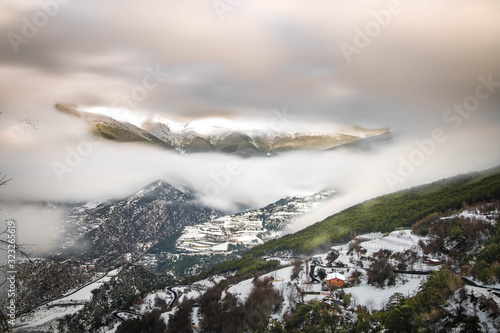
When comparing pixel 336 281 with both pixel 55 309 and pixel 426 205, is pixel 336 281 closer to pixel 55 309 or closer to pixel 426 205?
pixel 426 205

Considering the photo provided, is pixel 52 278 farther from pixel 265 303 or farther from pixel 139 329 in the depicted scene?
pixel 265 303

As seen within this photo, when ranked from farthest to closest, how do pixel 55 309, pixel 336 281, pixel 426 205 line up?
pixel 55 309 < pixel 426 205 < pixel 336 281

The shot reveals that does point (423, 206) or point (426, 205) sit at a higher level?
point (426, 205)

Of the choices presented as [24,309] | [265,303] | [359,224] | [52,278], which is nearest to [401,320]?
[265,303]

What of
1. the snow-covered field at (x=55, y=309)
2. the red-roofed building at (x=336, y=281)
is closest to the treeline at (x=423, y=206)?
the red-roofed building at (x=336, y=281)

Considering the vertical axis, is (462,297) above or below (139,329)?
above

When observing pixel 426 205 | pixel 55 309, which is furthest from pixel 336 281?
pixel 55 309

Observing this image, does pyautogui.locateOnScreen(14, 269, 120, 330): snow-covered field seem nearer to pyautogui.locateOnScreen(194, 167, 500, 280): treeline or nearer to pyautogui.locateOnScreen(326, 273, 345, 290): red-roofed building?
pyautogui.locateOnScreen(194, 167, 500, 280): treeline

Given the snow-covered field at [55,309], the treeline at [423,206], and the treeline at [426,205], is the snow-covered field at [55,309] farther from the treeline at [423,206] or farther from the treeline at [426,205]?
the treeline at [426,205]

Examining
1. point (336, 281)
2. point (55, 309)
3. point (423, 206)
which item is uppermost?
point (423, 206)

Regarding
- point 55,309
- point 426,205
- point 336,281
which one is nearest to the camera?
point 336,281

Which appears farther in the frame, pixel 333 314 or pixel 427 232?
pixel 427 232
